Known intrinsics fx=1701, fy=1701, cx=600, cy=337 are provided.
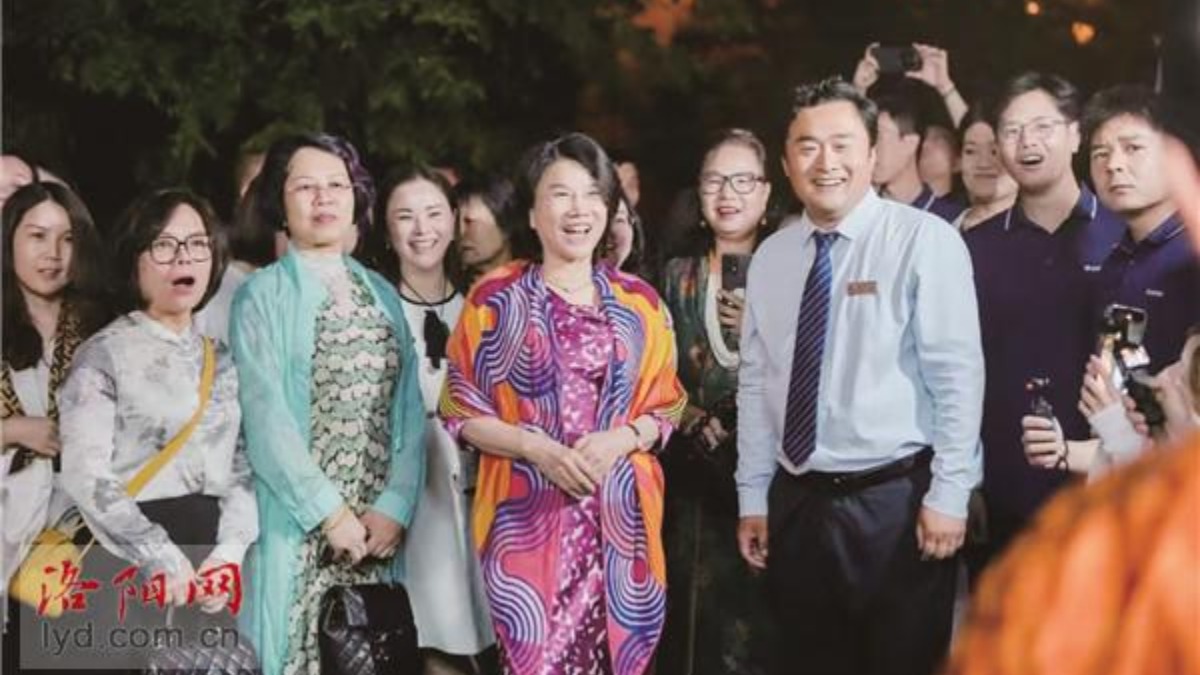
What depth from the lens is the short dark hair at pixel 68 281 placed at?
3590mm

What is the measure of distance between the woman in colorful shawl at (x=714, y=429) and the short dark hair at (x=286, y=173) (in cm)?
73

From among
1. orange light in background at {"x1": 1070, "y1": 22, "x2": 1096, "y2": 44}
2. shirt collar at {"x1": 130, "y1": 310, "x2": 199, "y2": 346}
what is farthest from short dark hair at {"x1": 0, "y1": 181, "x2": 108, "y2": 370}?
orange light in background at {"x1": 1070, "y1": 22, "x2": 1096, "y2": 44}

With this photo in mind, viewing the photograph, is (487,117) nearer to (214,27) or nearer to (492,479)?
(214,27)

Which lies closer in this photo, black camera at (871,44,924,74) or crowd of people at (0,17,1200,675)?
crowd of people at (0,17,1200,675)

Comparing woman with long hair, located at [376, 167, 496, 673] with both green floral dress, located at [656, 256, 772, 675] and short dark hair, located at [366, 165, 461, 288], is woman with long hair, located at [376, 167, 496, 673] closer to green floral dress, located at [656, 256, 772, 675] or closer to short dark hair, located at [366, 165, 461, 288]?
short dark hair, located at [366, 165, 461, 288]

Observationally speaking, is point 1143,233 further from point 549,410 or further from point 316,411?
point 316,411

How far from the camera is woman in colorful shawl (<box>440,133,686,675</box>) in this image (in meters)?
3.48

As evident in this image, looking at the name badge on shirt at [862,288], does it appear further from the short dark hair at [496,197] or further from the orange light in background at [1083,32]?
the orange light in background at [1083,32]

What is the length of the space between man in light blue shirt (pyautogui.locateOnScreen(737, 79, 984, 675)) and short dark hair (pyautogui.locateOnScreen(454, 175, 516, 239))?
83 cm

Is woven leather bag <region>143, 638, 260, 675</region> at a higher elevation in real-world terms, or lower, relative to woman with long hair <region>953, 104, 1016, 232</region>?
lower

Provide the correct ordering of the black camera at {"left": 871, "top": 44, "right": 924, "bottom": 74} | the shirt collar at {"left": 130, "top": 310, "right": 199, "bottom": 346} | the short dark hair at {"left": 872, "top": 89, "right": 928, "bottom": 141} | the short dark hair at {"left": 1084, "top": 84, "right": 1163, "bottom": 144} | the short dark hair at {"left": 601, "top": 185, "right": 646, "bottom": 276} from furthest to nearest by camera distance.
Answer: the black camera at {"left": 871, "top": 44, "right": 924, "bottom": 74} → the short dark hair at {"left": 872, "top": 89, "right": 928, "bottom": 141} → the short dark hair at {"left": 601, "top": 185, "right": 646, "bottom": 276} → the shirt collar at {"left": 130, "top": 310, "right": 199, "bottom": 346} → the short dark hair at {"left": 1084, "top": 84, "right": 1163, "bottom": 144}

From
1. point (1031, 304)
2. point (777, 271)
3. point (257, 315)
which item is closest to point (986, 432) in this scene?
point (1031, 304)

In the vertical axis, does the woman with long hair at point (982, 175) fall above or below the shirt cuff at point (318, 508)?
above

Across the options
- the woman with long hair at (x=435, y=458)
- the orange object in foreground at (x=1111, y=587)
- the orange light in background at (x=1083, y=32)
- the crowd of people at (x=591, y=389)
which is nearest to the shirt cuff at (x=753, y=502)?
the crowd of people at (x=591, y=389)
